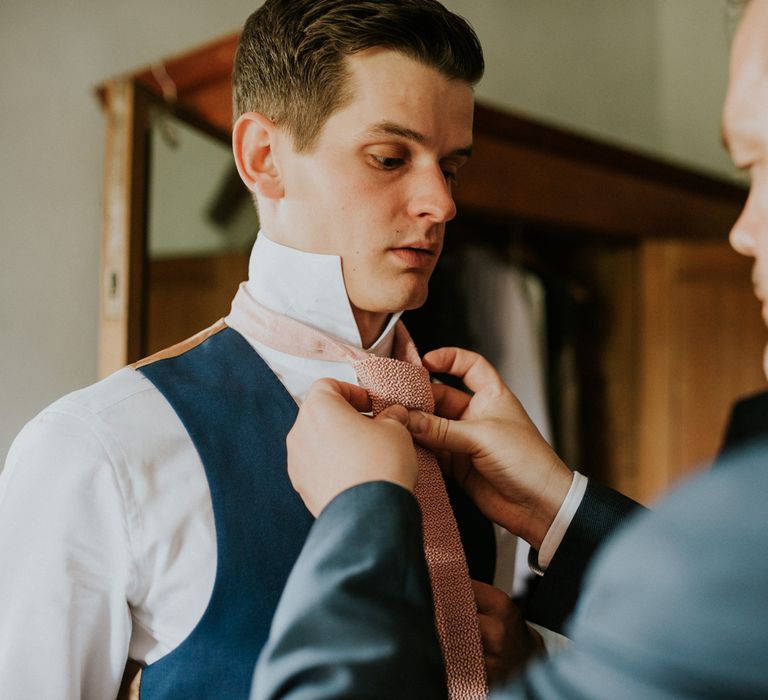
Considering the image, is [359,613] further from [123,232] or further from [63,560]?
[123,232]

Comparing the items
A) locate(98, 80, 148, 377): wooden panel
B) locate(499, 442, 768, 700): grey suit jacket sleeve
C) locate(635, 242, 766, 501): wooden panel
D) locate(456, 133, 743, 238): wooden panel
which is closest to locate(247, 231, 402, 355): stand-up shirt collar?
locate(499, 442, 768, 700): grey suit jacket sleeve

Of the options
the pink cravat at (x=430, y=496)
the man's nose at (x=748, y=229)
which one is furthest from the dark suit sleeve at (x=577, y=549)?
the man's nose at (x=748, y=229)

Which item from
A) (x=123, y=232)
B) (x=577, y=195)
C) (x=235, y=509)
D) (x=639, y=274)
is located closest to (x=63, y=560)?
(x=235, y=509)

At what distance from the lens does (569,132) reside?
9.03ft

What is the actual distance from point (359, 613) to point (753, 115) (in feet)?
1.61

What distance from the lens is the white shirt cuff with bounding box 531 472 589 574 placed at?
3.25 ft

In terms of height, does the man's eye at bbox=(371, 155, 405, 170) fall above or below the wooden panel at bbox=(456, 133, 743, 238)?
above

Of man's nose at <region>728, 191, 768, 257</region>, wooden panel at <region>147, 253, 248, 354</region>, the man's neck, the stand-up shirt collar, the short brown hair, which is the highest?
the short brown hair

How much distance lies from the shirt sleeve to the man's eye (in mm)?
425

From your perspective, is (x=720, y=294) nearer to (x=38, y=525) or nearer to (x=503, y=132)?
(x=503, y=132)

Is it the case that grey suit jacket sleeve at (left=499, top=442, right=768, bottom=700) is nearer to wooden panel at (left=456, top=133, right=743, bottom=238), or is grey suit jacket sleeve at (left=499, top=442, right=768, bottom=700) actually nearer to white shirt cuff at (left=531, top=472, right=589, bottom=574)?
white shirt cuff at (left=531, top=472, right=589, bottom=574)

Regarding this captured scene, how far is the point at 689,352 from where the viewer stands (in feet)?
10.6

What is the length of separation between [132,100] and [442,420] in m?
1.05

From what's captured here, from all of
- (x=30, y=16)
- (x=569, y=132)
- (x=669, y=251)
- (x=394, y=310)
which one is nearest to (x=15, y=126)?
(x=30, y=16)
